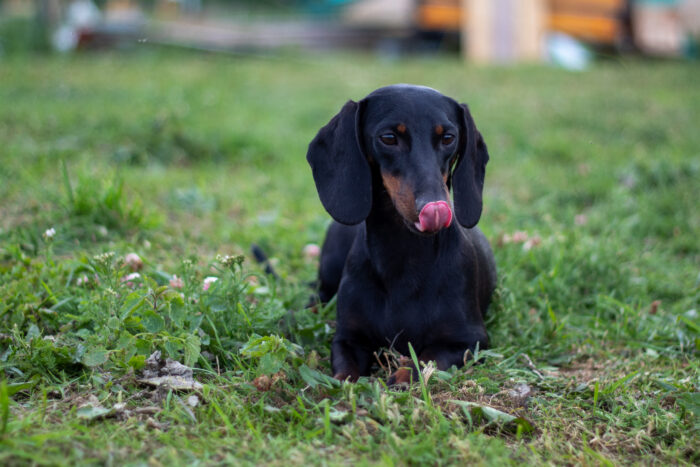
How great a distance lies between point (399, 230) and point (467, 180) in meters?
0.31

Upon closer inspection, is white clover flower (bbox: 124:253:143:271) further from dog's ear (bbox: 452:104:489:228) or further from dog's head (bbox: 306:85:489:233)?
dog's ear (bbox: 452:104:489:228)

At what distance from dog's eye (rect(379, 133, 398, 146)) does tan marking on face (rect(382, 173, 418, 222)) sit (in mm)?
113

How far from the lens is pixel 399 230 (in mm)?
2521

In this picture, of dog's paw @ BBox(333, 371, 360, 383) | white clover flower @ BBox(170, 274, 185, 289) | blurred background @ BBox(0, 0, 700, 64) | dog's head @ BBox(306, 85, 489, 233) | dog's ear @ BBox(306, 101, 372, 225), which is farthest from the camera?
blurred background @ BBox(0, 0, 700, 64)

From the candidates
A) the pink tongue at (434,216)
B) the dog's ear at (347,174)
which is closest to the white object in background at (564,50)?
the dog's ear at (347,174)

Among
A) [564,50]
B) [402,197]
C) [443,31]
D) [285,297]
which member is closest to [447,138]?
[402,197]

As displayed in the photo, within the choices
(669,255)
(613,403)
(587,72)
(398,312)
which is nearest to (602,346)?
(613,403)

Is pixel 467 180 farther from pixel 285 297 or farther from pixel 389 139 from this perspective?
pixel 285 297

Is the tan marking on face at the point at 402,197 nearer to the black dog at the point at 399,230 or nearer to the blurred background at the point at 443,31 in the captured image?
the black dog at the point at 399,230

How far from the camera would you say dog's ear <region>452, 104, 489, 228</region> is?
2.50 m

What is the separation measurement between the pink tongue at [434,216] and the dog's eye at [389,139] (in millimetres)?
325

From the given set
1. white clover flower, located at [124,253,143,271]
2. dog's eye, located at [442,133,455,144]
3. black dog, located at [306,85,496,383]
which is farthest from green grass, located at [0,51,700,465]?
dog's eye, located at [442,133,455,144]

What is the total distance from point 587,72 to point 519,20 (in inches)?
80.0

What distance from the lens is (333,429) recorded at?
6.48 ft
